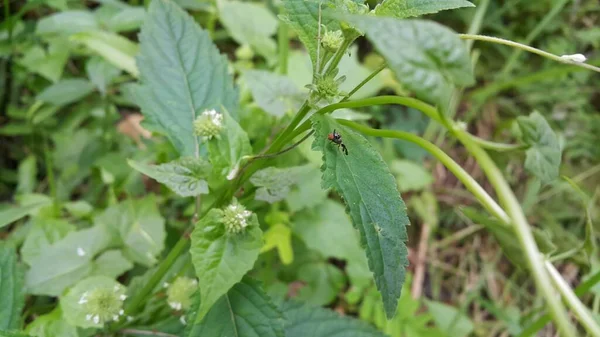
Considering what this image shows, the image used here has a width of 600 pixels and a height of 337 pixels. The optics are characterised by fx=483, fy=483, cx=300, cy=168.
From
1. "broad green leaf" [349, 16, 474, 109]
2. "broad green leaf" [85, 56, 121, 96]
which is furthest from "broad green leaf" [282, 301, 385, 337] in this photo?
"broad green leaf" [85, 56, 121, 96]

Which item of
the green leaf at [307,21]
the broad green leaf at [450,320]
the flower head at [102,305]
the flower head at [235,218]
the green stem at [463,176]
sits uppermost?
the green leaf at [307,21]

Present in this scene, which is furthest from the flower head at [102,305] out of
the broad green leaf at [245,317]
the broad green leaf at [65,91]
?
the broad green leaf at [65,91]

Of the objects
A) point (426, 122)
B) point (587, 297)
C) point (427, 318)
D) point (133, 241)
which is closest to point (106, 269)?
point (133, 241)

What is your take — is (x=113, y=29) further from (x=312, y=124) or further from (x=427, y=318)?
(x=427, y=318)

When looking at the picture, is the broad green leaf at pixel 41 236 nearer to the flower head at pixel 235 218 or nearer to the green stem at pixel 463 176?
the flower head at pixel 235 218

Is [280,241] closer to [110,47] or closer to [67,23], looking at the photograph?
[110,47]

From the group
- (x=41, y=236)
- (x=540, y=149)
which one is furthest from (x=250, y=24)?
(x=540, y=149)

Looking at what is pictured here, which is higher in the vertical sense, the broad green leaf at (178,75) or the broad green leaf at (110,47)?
the broad green leaf at (178,75)
